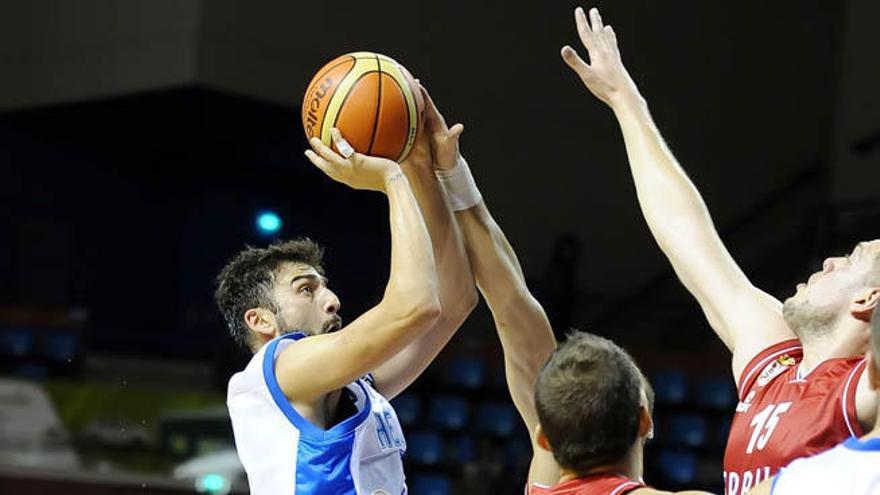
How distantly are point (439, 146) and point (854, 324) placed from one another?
114 centimetres

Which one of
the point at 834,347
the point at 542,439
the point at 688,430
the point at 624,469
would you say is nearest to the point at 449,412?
the point at 688,430

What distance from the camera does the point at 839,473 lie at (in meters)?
2.24

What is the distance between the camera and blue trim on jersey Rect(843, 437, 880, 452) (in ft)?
7.47

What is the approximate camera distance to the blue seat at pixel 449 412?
11125mm

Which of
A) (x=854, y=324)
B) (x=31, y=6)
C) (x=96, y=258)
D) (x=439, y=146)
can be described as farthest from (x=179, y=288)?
(x=854, y=324)

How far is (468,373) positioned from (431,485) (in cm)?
134

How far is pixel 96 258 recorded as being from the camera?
13203mm

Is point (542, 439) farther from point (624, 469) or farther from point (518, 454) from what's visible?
point (518, 454)

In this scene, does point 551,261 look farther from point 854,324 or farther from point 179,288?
point 854,324

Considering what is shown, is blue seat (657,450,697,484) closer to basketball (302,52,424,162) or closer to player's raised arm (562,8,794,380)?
player's raised arm (562,8,794,380)

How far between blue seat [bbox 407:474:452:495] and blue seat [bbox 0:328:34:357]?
3.18m

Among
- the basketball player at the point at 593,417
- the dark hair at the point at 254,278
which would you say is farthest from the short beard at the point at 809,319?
the dark hair at the point at 254,278

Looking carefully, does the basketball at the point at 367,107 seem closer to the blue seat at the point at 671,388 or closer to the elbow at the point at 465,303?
the elbow at the point at 465,303

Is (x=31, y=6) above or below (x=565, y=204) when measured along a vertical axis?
above
